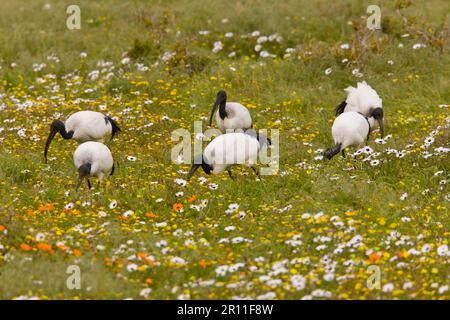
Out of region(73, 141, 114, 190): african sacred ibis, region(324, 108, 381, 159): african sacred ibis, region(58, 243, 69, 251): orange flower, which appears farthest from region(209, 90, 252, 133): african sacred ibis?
region(58, 243, 69, 251): orange flower

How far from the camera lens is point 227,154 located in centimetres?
1035

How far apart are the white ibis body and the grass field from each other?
0.61 ft

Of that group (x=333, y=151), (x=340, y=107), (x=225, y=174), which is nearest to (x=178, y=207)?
(x=225, y=174)

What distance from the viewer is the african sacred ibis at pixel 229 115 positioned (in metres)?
12.2

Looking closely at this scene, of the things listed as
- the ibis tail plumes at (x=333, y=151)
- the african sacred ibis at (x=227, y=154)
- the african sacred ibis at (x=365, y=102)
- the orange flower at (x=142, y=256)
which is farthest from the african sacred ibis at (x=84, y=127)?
the orange flower at (x=142, y=256)

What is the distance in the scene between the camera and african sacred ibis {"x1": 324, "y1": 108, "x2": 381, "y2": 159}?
430 inches

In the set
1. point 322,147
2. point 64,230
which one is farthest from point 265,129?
point 64,230

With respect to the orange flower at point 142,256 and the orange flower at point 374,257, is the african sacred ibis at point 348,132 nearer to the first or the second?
the orange flower at point 374,257

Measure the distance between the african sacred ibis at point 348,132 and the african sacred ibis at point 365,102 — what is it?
0.75 m

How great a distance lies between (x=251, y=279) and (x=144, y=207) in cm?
236

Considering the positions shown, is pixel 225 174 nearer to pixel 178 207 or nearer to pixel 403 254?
pixel 178 207

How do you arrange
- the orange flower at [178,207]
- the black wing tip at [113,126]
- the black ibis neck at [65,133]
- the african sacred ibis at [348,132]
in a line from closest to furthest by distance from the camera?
1. the orange flower at [178,207]
2. the african sacred ibis at [348,132]
3. the black ibis neck at [65,133]
4. the black wing tip at [113,126]

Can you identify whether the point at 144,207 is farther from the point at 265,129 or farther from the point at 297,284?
the point at 265,129

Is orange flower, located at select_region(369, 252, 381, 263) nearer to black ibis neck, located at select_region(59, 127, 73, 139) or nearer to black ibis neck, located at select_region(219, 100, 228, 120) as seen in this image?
black ibis neck, located at select_region(219, 100, 228, 120)
